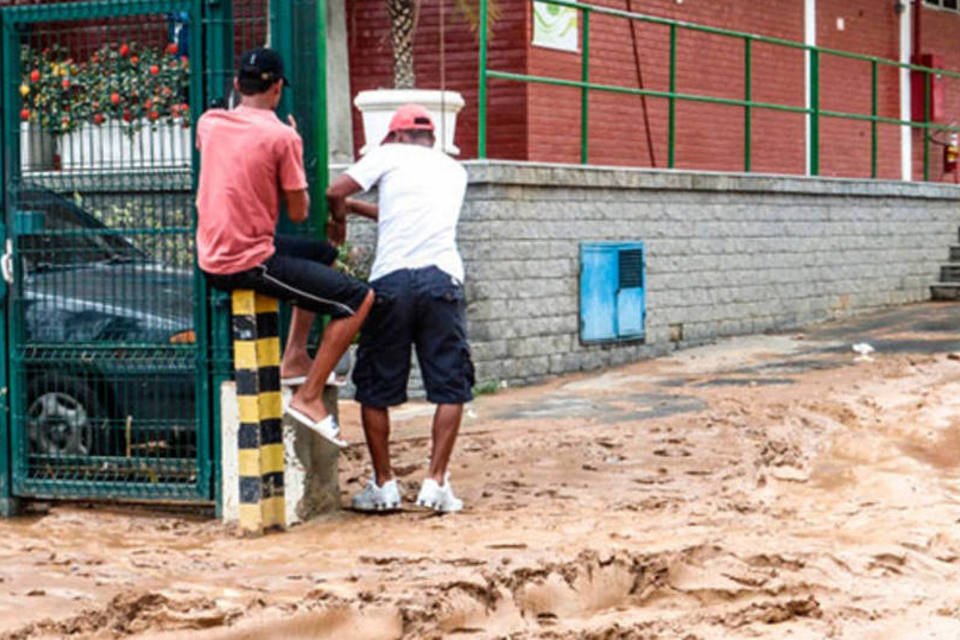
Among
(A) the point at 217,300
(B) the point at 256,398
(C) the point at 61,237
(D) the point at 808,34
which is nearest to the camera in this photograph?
(B) the point at 256,398

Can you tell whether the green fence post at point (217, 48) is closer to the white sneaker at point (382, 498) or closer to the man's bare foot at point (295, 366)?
the man's bare foot at point (295, 366)

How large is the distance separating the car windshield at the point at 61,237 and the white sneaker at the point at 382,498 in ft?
5.38

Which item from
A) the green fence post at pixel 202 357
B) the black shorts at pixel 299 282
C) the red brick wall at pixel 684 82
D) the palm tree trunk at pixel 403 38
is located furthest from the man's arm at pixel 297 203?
the red brick wall at pixel 684 82

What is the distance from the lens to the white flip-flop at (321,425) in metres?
8.76

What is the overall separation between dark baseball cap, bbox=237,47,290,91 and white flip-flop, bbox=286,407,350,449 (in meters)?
1.54

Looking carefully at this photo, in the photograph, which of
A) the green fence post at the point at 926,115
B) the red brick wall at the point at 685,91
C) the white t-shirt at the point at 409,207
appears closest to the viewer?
the white t-shirt at the point at 409,207

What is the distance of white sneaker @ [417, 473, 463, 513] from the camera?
9.07 meters

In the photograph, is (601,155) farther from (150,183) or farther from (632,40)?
(150,183)

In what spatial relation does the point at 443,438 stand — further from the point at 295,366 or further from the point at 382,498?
the point at 295,366

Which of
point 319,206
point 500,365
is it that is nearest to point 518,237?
point 500,365

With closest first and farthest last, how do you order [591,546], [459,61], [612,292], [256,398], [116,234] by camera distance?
[591,546]
[256,398]
[116,234]
[612,292]
[459,61]

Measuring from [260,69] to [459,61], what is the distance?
9418mm

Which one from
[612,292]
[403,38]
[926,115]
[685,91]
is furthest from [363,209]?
[926,115]

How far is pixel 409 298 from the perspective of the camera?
9.01m
